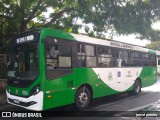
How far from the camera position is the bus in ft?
23.1

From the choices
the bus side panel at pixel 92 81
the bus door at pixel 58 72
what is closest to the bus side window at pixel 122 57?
the bus side panel at pixel 92 81

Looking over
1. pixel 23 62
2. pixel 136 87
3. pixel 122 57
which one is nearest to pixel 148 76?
pixel 136 87

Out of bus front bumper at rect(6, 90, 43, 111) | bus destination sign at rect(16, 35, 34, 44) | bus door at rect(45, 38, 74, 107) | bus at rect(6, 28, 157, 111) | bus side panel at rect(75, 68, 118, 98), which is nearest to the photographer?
bus front bumper at rect(6, 90, 43, 111)

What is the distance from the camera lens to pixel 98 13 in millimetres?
13367

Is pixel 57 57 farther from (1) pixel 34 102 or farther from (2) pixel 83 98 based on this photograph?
(2) pixel 83 98

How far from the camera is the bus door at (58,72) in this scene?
7.20m

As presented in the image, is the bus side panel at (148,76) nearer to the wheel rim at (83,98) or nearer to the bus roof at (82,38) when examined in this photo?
the bus roof at (82,38)

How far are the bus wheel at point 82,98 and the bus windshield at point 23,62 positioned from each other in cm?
217

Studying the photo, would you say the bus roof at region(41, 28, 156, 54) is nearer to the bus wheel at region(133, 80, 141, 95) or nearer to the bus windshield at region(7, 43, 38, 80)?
the bus windshield at region(7, 43, 38, 80)

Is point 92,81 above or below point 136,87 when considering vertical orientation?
above

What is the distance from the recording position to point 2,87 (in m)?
13.5

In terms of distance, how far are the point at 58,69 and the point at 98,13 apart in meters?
6.88

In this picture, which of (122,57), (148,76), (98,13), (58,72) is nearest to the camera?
(58,72)

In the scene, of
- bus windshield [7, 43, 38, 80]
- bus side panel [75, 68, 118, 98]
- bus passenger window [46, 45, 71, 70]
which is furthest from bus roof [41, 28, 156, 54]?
bus side panel [75, 68, 118, 98]
